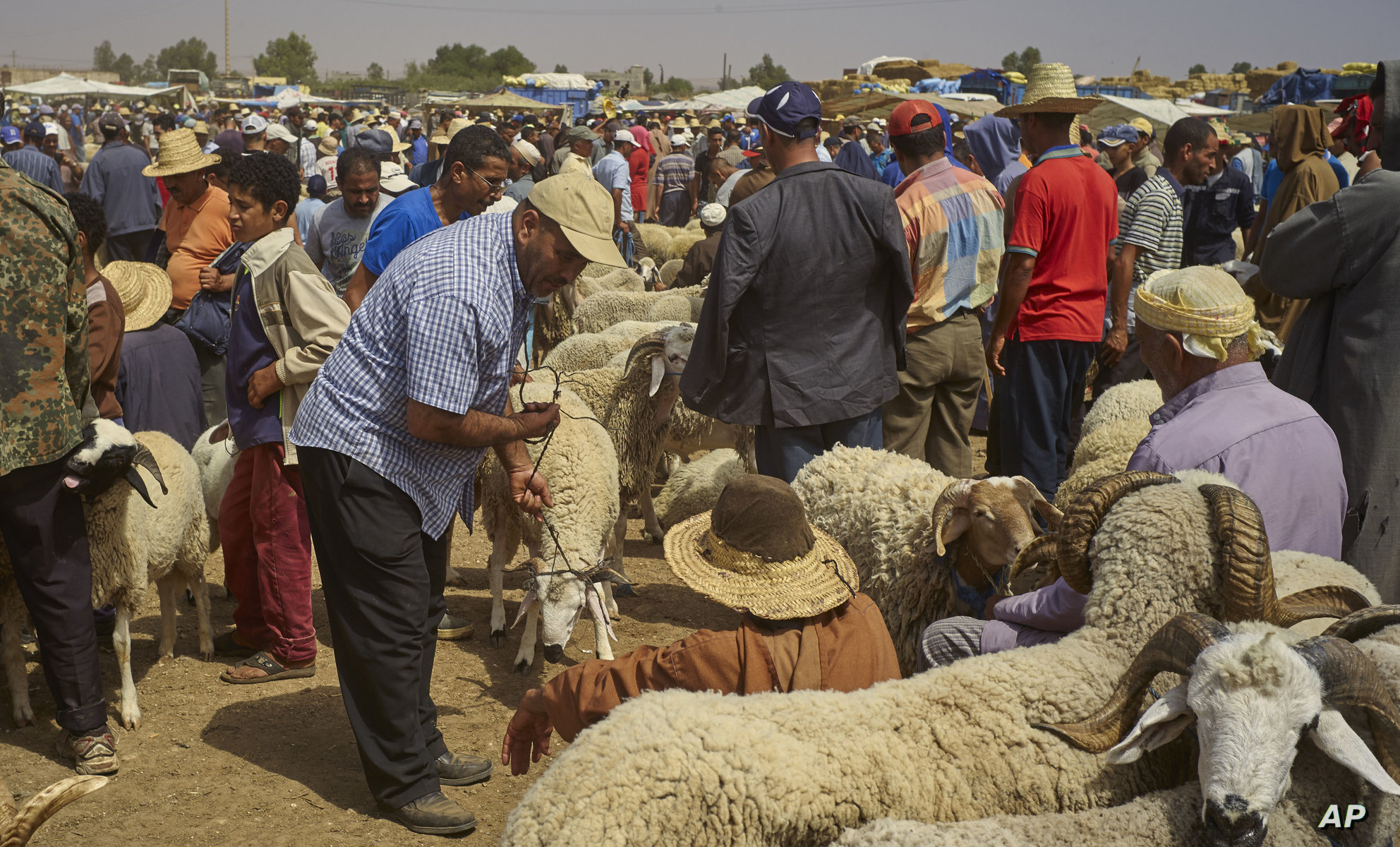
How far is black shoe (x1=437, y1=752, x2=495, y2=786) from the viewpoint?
3699mm

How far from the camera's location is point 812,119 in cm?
426

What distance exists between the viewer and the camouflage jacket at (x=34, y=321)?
3.33 meters

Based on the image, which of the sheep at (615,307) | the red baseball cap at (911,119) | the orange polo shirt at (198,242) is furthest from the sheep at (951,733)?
the sheep at (615,307)

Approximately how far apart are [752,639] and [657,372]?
3.36m

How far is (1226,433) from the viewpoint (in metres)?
2.84

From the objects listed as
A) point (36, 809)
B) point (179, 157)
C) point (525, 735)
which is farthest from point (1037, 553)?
point (179, 157)

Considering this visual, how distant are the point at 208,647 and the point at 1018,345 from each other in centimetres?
422

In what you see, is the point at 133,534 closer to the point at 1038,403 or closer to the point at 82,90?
the point at 1038,403

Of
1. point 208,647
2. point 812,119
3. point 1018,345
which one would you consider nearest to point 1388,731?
point 812,119

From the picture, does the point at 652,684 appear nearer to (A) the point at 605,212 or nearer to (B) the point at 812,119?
(A) the point at 605,212

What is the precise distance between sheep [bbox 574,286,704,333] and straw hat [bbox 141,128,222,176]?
3.62 metres

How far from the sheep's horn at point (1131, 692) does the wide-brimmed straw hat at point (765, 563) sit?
58 centimetres

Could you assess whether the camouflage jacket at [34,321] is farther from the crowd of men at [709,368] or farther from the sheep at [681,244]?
the sheep at [681,244]

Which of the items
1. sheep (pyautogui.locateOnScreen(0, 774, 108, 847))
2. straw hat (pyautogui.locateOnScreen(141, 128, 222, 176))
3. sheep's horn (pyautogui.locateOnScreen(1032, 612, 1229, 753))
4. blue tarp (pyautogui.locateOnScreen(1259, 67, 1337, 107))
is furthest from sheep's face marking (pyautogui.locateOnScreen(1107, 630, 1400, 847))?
blue tarp (pyautogui.locateOnScreen(1259, 67, 1337, 107))
